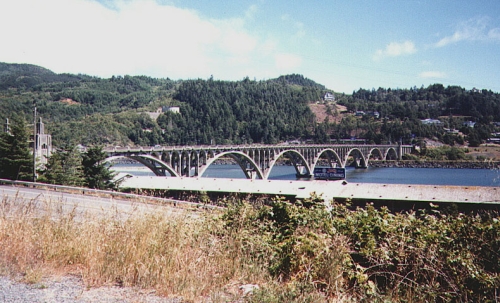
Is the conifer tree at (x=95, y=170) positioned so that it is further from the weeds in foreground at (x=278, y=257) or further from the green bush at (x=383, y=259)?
the green bush at (x=383, y=259)

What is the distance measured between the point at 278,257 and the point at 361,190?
16.0 m

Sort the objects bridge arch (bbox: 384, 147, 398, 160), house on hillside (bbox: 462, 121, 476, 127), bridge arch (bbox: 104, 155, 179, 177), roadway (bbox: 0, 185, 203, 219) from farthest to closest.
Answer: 1. house on hillside (bbox: 462, 121, 476, 127)
2. bridge arch (bbox: 384, 147, 398, 160)
3. bridge arch (bbox: 104, 155, 179, 177)
4. roadway (bbox: 0, 185, 203, 219)

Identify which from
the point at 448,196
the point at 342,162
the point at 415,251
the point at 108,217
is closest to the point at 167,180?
the point at 448,196

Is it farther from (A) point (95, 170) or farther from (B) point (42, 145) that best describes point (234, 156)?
(A) point (95, 170)

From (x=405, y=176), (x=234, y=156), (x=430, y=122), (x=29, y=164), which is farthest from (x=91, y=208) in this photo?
(x=430, y=122)

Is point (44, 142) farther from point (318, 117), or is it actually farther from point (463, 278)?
point (318, 117)

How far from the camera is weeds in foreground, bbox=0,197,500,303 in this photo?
390 centimetres

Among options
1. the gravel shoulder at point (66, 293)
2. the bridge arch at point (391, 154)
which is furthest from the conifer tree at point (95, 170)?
the bridge arch at point (391, 154)

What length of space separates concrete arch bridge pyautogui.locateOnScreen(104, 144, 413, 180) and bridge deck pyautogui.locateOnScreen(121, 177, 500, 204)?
55.2 ft

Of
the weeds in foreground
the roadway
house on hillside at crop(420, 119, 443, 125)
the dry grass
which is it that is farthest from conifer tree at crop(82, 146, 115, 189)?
house on hillside at crop(420, 119, 443, 125)

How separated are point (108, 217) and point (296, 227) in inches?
104

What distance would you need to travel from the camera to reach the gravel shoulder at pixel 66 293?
365 centimetres


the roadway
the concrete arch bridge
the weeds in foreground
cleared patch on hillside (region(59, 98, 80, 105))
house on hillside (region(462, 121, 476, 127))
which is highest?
cleared patch on hillside (region(59, 98, 80, 105))

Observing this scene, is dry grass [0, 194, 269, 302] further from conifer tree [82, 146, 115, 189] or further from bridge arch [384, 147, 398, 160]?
bridge arch [384, 147, 398, 160]
